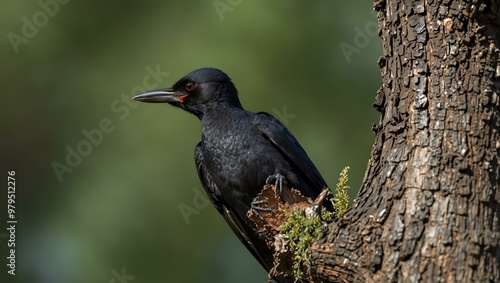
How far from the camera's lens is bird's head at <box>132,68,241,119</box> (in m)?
6.48

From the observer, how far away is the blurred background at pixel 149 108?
292 inches

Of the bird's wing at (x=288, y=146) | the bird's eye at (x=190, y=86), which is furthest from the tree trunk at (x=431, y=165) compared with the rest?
the bird's eye at (x=190, y=86)

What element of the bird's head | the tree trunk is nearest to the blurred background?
the bird's head

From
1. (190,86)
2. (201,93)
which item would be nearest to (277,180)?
(201,93)

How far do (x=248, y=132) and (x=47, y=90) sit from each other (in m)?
3.80

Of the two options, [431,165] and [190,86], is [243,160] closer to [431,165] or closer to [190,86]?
[190,86]

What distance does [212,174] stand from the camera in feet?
19.8

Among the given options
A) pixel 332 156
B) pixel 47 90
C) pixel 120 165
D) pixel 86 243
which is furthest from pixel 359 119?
pixel 47 90

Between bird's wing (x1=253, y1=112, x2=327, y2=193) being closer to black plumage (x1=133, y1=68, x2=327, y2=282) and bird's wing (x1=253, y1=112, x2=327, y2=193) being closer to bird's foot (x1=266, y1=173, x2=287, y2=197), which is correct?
black plumage (x1=133, y1=68, x2=327, y2=282)

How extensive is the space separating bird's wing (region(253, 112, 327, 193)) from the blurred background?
1.44 meters

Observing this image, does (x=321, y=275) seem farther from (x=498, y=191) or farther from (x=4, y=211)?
(x=4, y=211)

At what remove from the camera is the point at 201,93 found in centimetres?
653

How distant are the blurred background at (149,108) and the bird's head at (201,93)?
2.07ft

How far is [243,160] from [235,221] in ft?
2.00
